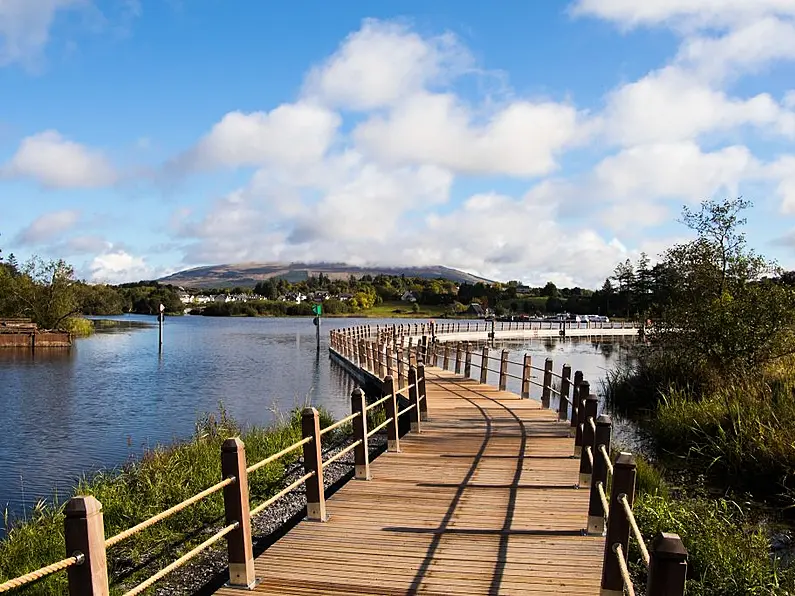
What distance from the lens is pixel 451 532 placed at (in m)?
6.88

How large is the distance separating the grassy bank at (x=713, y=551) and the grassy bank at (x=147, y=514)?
5241mm

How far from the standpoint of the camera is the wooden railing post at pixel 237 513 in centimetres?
550

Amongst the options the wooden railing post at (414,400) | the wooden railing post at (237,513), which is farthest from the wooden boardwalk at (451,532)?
the wooden railing post at (414,400)

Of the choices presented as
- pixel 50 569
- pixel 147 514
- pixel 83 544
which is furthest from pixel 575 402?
pixel 50 569

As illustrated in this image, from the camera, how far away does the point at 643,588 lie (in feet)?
19.9

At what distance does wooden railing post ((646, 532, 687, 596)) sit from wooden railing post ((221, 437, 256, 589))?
10.7ft

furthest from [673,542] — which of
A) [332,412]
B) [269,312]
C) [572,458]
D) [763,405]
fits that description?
[269,312]

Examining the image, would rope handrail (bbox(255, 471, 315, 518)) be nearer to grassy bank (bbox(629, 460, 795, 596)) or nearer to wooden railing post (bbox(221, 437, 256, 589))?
wooden railing post (bbox(221, 437, 256, 589))

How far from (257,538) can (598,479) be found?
13.3 ft

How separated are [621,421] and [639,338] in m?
5.11

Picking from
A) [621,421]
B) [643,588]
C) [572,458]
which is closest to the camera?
[643,588]

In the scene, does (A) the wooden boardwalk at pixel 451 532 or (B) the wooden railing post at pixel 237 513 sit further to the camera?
(A) the wooden boardwalk at pixel 451 532

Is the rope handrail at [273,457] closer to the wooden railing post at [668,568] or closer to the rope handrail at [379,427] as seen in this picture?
the rope handrail at [379,427]

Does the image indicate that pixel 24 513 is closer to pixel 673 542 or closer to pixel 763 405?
pixel 673 542
